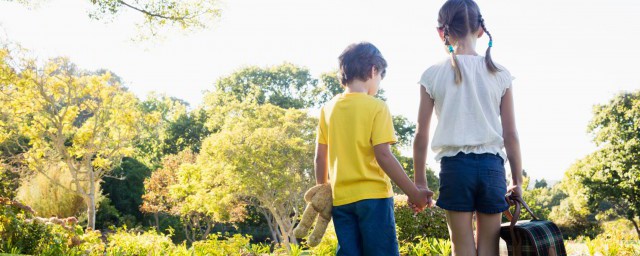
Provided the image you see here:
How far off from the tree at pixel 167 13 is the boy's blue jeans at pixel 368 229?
759cm

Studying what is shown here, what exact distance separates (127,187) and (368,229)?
58.5 ft

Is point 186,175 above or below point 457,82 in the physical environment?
above

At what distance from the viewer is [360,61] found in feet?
8.16

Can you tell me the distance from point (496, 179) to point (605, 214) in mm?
23624

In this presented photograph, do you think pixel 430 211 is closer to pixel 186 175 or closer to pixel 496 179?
pixel 496 179

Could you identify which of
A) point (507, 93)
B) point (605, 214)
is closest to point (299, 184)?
point (507, 93)

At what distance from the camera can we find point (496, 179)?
212 cm

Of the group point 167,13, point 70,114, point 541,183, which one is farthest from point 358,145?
point 541,183

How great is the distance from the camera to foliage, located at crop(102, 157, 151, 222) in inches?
725

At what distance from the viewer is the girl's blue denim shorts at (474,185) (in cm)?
209

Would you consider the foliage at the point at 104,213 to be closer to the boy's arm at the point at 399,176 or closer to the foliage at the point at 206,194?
the foliage at the point at 206,194

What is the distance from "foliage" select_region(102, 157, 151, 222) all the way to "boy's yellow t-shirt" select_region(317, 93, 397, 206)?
16815 millimetres

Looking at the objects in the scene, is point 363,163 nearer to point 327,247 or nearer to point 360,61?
point 360,61

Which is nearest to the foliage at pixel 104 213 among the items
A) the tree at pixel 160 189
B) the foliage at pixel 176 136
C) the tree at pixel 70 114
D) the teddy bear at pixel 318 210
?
the tree at pixel 160 189
